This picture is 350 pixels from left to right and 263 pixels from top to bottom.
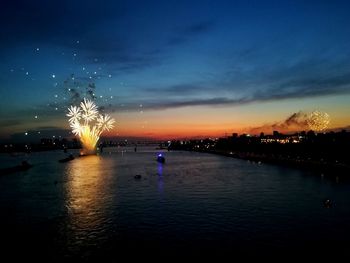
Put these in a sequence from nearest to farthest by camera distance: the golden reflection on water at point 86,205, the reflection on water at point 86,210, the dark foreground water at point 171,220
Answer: the dark foreground water at point 171,220 < the reflection on water at point 86,210 < the golden reflection on water at point 86,205

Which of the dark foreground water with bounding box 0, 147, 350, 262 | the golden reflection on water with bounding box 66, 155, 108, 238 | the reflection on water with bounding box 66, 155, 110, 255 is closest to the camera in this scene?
the dark foreground water with bounding box 0, 147, 350, 262

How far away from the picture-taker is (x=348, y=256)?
26594 millimetres

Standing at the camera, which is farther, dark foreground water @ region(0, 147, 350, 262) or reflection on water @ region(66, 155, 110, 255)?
reflection on water @ region(66, 155, 110, 255)

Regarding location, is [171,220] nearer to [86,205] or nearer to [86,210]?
[86,210]

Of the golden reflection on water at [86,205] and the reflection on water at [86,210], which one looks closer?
the reflection on water at [86,210]

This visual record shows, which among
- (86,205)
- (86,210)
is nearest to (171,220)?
(86,210)

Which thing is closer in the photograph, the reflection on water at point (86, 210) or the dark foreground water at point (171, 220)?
the dark foreground water at point (171, 220)

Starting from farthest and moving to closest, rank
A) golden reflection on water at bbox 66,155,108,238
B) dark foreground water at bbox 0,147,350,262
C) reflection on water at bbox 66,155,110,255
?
golden reflection on water at bbox 66,155,108,238 → reflection on water at bbox 66,155,110,255 → dark foreground water at bbox 0,147,350,262

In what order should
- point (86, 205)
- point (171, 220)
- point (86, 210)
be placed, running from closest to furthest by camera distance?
point (171, 220) → point (86, 210) → point (86, 205)

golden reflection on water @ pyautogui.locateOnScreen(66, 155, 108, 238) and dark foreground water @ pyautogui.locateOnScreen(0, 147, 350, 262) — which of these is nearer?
dark foreground water @ pyautogui.locateOnScreen(0, 147, 350, 262)

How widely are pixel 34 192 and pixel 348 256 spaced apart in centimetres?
5087

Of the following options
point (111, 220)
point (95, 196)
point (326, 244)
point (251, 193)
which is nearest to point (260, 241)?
point (326, 244)

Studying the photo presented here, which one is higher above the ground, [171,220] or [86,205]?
[86,205]

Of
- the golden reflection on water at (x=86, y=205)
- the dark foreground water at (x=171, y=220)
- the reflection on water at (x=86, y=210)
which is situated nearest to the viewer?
the dark foreground water at (x=171, y=220)
